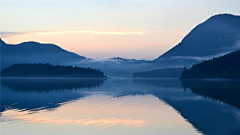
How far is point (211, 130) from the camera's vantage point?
97.9ft

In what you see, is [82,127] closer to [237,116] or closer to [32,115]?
[32,115]

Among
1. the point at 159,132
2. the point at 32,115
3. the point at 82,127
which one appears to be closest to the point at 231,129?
the point at 159,132

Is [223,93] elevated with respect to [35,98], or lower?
elevated

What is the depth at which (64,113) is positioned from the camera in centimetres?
4016

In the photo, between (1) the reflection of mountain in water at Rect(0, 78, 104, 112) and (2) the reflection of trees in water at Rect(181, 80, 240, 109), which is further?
(2) the reflection of trees in water at Rect(181, 80, 240, 109)

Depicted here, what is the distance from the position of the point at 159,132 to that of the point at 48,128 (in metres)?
12.2

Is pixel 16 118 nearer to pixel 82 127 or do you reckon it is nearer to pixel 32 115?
pixel 32 115

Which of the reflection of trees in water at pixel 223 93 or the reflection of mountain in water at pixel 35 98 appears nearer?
the reflection of mountain in water at pixel 35 98

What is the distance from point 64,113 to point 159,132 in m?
16.8

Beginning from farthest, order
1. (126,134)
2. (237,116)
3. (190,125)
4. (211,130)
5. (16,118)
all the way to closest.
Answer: (237,116) < (16,118) < (190,125) < (211,130) < (126,134)

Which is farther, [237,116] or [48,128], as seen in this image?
[237,116]

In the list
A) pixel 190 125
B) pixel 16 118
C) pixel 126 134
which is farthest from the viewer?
pixel 16 118

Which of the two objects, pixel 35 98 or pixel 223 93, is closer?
pixel 35 98

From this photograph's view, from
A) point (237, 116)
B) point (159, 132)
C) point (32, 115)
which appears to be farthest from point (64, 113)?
point (237, 116)
